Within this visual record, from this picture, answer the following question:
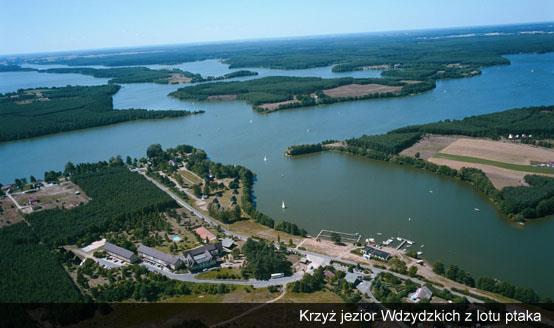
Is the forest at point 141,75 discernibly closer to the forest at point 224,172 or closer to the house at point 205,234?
the forest at point 224,172

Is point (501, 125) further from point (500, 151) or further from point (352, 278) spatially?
point (352, 278)

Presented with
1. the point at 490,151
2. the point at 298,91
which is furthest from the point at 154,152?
the point at 298,91

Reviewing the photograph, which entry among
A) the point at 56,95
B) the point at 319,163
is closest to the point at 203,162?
the point at 319,163

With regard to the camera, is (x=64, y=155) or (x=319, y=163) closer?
(x=319, y=163)

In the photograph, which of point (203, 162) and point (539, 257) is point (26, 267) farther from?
point (539, 257)

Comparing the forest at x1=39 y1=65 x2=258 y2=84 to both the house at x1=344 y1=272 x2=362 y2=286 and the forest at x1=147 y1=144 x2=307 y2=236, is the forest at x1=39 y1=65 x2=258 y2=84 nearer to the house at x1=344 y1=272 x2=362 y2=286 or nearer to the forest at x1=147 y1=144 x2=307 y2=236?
the forest at x1=147 y1=144 x2=307 y2=236

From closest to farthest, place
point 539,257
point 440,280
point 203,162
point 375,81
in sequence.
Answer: point 440,280 → point 539,257 → point 203,162 → point 375,81

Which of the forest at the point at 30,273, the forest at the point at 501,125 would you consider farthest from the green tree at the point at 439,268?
the forest at the point at 501,125
